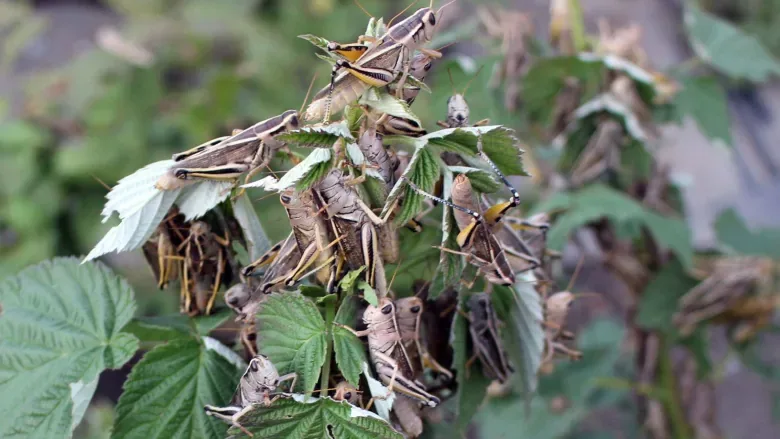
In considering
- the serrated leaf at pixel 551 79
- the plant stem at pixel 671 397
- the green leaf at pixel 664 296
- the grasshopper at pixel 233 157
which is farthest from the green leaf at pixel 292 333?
the plant stem at pixel 671 397

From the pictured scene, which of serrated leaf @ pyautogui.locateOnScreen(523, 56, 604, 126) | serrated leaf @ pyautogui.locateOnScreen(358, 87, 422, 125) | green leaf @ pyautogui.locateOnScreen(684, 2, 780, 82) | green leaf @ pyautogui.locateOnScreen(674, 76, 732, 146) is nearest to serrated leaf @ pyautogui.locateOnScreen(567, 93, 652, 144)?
serrated leaf @ pyautogui.locateOnScreen(523, 56, 604, 126)

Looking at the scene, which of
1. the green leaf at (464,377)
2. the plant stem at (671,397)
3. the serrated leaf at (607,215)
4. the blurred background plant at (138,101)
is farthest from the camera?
the blurred background plant at (138,101)

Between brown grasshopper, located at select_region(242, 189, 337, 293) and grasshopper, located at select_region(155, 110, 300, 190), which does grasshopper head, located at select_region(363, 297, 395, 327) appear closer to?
brown grasshopper, located at select_region(242, 189, 337, 293)

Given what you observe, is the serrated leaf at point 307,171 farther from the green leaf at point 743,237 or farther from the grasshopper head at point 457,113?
the green leaf at point 743,237

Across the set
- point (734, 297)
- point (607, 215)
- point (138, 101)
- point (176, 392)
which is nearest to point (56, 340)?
point (176, 392)

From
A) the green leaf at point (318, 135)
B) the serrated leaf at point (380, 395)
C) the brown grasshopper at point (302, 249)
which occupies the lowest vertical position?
the serrated leaf at point (380, 395)

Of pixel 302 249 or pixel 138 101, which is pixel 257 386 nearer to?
pixel 302 249
